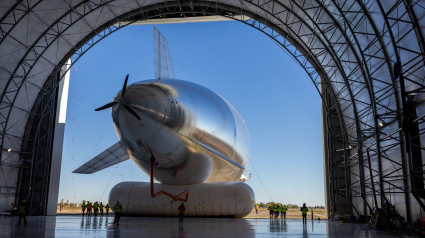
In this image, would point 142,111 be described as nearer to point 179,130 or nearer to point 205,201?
point 179,130

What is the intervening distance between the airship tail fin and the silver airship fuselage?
9214 millimetres

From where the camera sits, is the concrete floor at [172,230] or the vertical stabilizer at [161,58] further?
the vertical stabilizer at [161,58]

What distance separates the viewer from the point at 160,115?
14.7 metres

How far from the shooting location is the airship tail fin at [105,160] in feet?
89.5

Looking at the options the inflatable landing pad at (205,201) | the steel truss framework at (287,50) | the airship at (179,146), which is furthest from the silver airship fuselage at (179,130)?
the steel truss framework at (287,50)

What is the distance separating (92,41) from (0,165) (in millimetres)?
11823

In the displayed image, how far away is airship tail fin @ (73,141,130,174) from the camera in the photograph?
2728 centimetres

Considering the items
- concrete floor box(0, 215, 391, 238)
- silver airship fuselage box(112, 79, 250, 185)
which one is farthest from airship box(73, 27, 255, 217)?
concrete floor box(0, 215, 391, 238)

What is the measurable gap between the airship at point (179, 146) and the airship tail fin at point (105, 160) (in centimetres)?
690

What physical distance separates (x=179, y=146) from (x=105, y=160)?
548 inches

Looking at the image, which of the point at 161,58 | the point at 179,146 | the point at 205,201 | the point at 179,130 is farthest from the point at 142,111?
the point at 161,58

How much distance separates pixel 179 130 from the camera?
1538cm

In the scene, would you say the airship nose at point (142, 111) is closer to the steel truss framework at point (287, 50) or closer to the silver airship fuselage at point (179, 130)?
the silver airship fuselage at point (179, 130)

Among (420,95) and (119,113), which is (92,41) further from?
(420,95)
